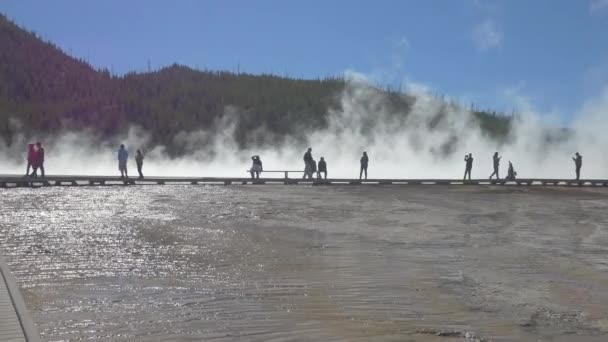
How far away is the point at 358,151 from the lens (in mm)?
50312

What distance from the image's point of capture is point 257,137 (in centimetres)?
5644

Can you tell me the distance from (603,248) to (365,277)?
5.09 meters

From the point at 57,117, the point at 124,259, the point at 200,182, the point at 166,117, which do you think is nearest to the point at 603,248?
the point at 124,259

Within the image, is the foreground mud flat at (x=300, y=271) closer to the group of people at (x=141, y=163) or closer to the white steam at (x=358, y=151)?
the group of people at (x=141, y=163)

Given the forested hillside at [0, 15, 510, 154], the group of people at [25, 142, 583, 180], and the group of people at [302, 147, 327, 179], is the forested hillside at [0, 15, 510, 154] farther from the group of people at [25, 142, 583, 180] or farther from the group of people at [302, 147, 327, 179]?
the group of people at [302, 147, 327, 179]

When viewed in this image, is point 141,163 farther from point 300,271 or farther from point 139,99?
point 139,99

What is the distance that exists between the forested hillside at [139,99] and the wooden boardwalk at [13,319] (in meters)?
39.6

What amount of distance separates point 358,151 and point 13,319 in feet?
150

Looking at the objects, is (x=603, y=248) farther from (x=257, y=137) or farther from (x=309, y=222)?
(x=257, y=137)

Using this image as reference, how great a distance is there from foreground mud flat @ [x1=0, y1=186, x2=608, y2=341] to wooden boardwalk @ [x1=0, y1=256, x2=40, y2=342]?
0.23 metres

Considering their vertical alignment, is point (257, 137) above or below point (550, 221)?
above

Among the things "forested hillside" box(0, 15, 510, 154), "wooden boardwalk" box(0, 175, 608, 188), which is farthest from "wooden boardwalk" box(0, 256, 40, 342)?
"forested hillside" box(0, 15, 510, 154)

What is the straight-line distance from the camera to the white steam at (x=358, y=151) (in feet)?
129

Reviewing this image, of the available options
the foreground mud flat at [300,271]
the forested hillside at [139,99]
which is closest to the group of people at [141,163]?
the foreground mud flat at [300,271]
